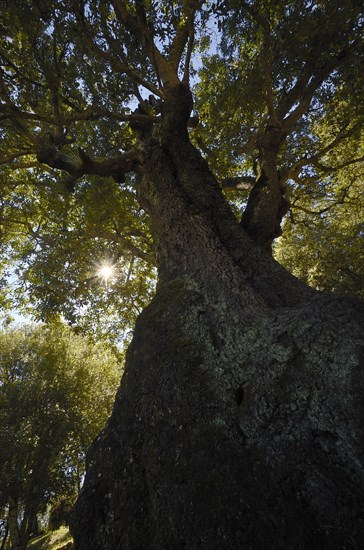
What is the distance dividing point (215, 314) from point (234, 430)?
1.29m

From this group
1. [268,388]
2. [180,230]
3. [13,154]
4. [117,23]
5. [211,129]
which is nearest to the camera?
[268,388]

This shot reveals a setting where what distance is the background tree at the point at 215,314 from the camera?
193cm

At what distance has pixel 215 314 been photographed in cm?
331

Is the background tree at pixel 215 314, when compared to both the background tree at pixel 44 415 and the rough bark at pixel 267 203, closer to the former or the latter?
the rough bark at pixel 267 203

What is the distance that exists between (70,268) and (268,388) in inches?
377

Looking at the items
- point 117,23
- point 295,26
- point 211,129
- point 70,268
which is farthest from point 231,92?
point 70,268

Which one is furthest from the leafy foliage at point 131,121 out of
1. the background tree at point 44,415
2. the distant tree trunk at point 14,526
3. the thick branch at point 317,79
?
the distant tree trunk at point 14,526

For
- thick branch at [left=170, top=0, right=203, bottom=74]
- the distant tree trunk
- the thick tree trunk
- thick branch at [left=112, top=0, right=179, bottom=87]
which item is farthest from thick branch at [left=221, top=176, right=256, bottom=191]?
the distant tree trunk

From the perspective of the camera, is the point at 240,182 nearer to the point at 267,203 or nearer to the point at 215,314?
the point at 267,203

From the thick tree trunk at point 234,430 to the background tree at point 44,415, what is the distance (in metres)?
10.1

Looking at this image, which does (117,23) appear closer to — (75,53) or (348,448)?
(75,53)

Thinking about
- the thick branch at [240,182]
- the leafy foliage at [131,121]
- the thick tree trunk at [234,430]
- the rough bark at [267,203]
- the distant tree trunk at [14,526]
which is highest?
the leafy foliage at [131,121]

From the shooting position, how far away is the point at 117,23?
7.08 meters

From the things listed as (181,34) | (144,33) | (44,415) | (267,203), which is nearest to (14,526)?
(44,415)
